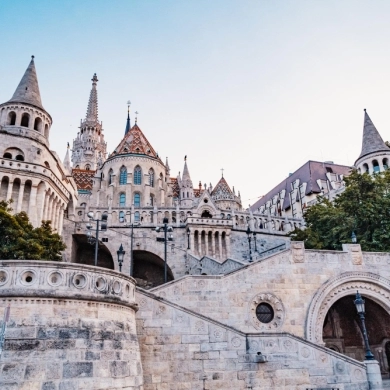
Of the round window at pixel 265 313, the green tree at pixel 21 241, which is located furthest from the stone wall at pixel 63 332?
the green tree at pixel 21 241

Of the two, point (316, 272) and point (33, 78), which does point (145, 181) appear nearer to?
point (33, 78)

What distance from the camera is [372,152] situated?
40406 mm

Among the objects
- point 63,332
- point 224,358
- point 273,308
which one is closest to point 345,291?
point 273,308

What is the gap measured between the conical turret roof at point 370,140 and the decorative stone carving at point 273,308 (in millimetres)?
30653

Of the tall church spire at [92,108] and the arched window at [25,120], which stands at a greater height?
the tall church spire at [92,108]

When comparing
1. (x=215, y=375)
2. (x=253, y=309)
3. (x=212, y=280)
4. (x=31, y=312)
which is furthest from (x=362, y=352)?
(x=31, y=312)

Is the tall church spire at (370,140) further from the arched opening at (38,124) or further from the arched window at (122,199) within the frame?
the arched opening at (38,124)

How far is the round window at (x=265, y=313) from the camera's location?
16.1 meters

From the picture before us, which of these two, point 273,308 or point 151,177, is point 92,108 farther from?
point 273,308

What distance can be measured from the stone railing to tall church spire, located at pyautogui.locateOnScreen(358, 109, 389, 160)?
1531 inches

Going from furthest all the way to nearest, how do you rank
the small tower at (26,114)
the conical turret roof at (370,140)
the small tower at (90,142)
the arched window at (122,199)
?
the small tower at (90,142)
the conical turret roof at (370,140)
the arched window at (122,199)
the small tower at (26,114)

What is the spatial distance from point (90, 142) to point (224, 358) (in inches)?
2742

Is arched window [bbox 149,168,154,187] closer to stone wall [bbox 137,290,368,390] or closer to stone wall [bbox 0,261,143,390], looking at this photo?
stone wall [bbox 137,290,368,390]

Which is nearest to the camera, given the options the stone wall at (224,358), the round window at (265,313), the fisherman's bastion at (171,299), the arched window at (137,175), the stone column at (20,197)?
the fisherman's bastion at (171,299)
